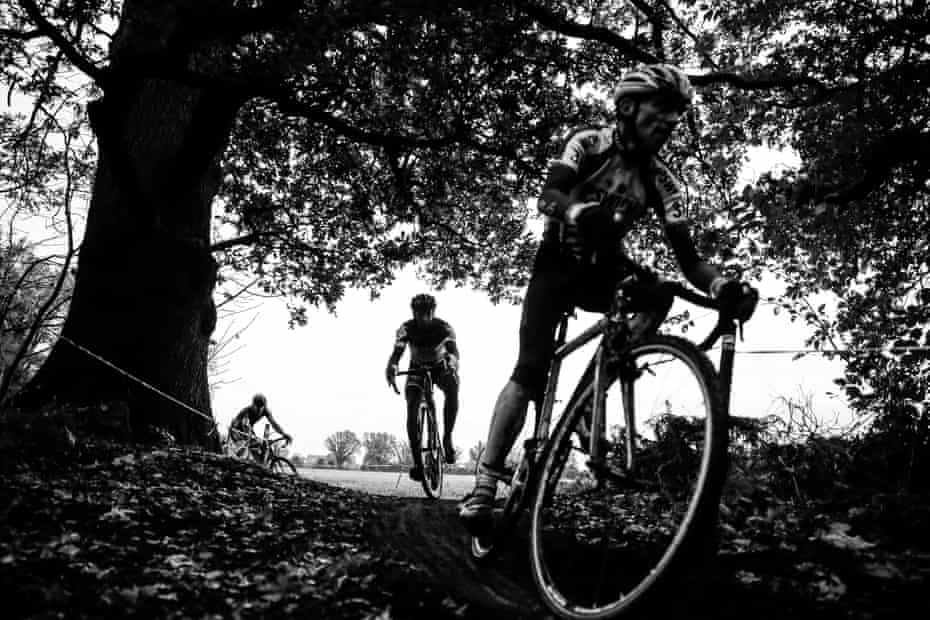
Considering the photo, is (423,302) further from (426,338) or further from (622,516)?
(622,516)

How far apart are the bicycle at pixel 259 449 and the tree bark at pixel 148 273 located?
5.38 m

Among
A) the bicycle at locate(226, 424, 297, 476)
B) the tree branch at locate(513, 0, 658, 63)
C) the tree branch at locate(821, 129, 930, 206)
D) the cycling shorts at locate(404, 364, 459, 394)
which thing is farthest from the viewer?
the bicycle at locate(226, 424, 297, 476)

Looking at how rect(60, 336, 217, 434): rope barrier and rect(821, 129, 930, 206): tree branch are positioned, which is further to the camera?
rect(821, 129, 930, 206): tree branch

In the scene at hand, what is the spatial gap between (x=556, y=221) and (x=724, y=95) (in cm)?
909

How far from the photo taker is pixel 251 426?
14.5 metres

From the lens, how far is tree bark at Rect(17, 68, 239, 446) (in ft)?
24.4

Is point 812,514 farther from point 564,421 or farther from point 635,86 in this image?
point 635,86

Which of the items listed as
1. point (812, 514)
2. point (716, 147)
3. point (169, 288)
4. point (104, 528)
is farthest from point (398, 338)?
point (716, 147)

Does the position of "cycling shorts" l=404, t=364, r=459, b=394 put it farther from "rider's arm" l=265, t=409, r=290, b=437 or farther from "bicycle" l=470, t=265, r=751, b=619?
"rider's arm" l=265, t=409, r=290, b=437

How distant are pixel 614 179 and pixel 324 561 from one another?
8.19ft

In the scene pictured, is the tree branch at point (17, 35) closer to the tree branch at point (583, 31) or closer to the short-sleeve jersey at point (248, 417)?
the tree branch at point (583, 31)

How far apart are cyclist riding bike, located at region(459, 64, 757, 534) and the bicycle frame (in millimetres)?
70

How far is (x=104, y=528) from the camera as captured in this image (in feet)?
12.2

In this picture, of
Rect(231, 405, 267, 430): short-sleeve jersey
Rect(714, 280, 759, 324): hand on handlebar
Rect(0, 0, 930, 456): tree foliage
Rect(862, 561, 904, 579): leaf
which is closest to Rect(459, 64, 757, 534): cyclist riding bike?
Rect(714, 280, 759, 324): hand on handlebar
